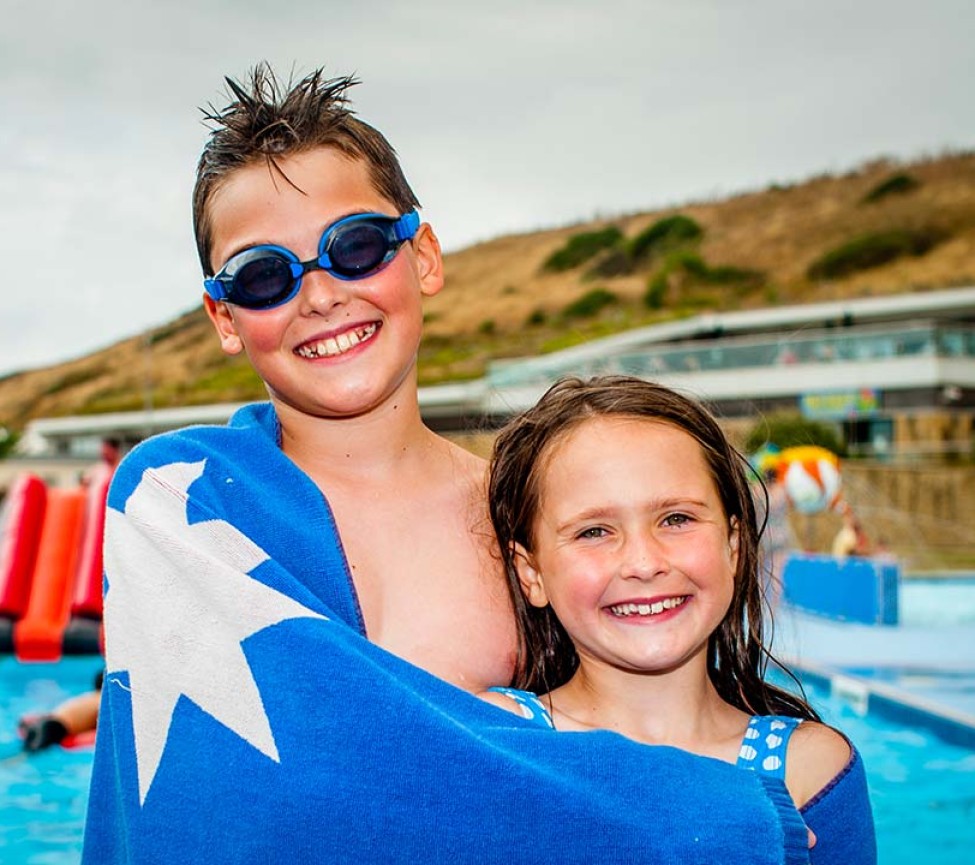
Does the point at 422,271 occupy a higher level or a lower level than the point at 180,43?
lower

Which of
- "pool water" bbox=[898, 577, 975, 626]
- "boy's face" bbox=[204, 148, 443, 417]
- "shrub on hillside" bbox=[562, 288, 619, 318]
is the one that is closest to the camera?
"boy's face" bbox=[204, 148, 443, 417]

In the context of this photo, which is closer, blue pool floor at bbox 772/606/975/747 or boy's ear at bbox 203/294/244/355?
boy's ear at bbox 203/294/244/355

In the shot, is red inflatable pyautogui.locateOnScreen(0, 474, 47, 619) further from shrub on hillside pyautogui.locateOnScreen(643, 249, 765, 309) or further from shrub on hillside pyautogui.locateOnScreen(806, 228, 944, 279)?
shrub on hillside pyautogui.locateOnScreen(806, 228, 944, 279)

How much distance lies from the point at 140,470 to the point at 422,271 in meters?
0.74

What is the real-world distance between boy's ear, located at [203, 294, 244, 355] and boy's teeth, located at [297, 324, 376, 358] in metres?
0.15

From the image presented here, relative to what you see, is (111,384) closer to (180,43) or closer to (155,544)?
(180,43)

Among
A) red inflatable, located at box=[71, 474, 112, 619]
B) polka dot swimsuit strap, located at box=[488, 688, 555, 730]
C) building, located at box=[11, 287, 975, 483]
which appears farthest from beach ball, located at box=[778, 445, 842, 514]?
building, located at box=[11, 287, 975, 483]

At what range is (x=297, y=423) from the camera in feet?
6.78

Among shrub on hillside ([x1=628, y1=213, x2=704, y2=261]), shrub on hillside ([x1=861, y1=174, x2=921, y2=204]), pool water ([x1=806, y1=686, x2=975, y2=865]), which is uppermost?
shrub on hillside ([x1=861, y1=174, x2=921, y2=204])

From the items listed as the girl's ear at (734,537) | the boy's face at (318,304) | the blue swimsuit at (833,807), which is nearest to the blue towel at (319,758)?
the blue swimsuit at (833,807)

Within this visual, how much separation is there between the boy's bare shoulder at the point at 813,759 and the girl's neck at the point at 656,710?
137mm

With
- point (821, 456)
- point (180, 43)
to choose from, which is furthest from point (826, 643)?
point (180, 43)

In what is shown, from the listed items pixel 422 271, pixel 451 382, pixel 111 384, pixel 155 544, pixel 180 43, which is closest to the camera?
pixel 155 544

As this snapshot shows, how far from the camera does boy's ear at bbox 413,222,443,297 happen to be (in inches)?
86.2
